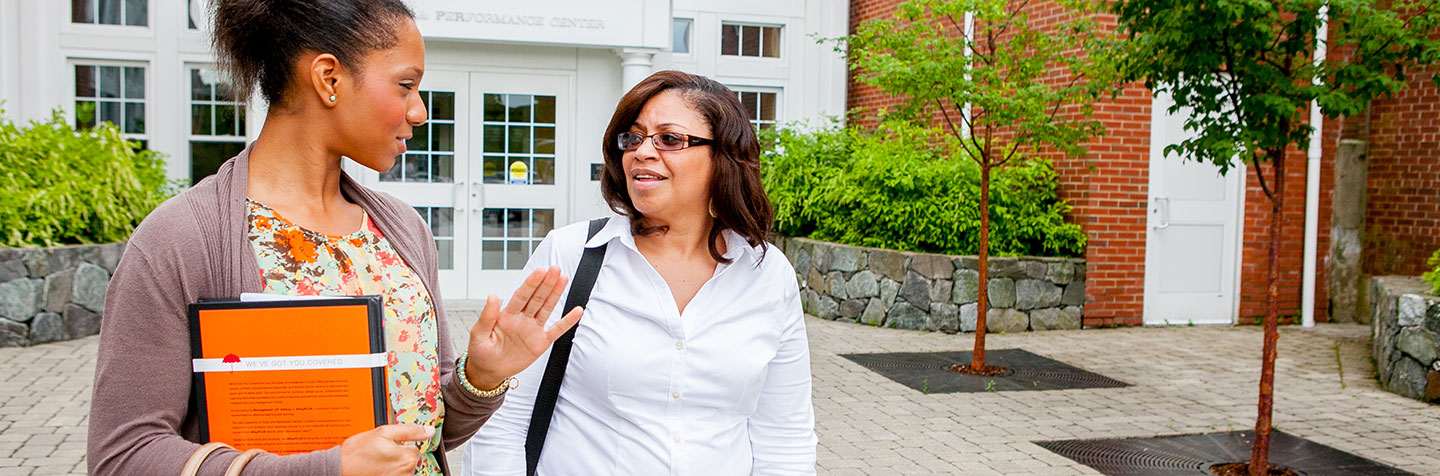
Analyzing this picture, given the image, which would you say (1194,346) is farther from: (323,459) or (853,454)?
(323,459)

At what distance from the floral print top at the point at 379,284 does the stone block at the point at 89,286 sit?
8.14 metres

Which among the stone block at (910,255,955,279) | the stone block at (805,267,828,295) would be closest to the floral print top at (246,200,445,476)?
the stone block at (910,255,955,279)

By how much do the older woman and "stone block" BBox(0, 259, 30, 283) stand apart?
743 centimetres

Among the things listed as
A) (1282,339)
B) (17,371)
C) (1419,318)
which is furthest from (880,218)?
(17,371)

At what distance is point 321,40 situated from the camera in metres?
1.67

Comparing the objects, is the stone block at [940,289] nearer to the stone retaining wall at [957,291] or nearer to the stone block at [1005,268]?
the stone retaining wall at [957,291]

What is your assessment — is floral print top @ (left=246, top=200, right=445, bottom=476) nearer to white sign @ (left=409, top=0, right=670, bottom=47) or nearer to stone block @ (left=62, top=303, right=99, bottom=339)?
stone block @ (left=62, top=303, right=99, bottom=339)

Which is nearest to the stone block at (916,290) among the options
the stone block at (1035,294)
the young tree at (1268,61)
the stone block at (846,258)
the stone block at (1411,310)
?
the stone block at (846,258)

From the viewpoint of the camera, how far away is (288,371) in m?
1.54

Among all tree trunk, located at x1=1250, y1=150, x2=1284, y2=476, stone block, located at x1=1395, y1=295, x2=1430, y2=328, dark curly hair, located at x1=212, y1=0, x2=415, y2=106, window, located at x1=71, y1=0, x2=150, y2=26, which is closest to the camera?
dark curly hair, located at x1=212, y1=0, x2=415, y2=106

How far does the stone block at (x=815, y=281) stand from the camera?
11.4 m

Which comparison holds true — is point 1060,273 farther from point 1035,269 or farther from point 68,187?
point 68,187

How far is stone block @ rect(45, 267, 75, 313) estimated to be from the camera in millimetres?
8656

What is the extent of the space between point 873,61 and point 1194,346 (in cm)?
404
